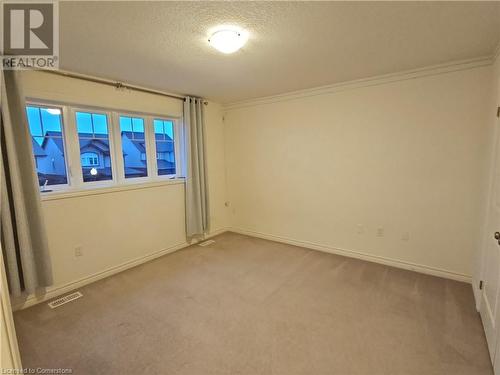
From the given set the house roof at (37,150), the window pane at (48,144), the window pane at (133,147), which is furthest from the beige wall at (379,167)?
the house roof at (37,150)

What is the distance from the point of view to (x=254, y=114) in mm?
4129

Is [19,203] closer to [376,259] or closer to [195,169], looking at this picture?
[195,169]

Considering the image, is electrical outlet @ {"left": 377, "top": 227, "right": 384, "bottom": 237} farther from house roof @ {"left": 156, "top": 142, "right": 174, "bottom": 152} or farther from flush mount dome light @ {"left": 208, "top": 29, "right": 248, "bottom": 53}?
house roof @ {"left": 156, "top": 142, "right": 174, "bottom": 152}

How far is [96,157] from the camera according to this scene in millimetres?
3057

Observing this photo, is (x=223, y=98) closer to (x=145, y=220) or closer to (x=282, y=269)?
(x=145, y=220)

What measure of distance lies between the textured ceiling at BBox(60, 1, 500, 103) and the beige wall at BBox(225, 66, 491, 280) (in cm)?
38

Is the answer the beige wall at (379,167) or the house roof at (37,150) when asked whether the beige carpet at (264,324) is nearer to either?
the beige wall at (379,167)

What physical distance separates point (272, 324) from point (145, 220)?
86.5 inches

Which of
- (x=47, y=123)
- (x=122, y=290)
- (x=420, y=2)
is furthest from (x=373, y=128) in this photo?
(x=47, y=123)

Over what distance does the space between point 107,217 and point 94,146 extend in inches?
33.7

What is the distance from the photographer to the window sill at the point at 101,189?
8.52 feet

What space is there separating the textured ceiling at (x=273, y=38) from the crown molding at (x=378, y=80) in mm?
94

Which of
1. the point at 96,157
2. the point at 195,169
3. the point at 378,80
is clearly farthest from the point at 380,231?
the point at 96,157

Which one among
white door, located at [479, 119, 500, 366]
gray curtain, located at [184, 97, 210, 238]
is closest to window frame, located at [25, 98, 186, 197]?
gray curtain, located at [184, 97, 210, 238]
